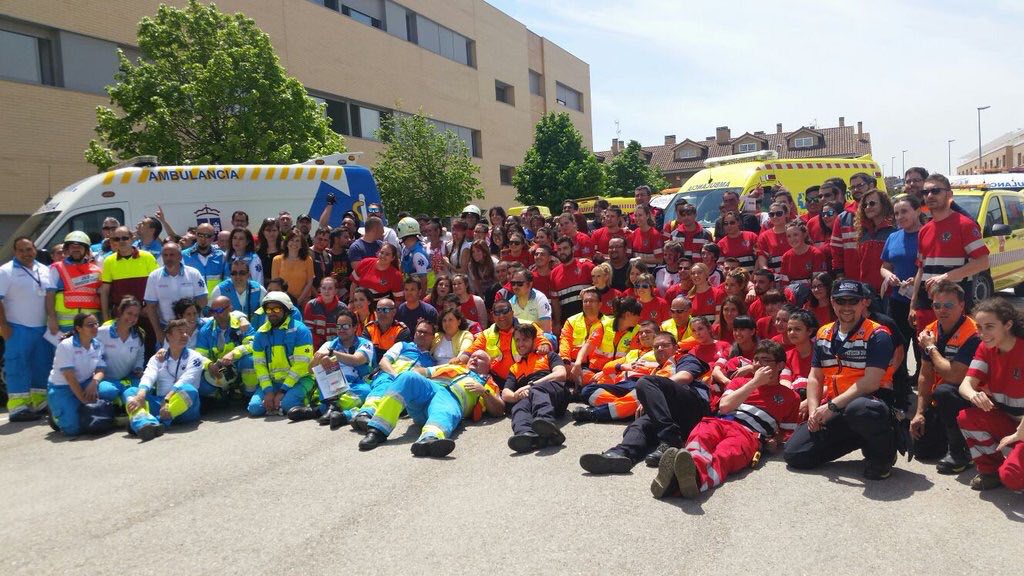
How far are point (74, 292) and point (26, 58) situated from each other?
39.6ft

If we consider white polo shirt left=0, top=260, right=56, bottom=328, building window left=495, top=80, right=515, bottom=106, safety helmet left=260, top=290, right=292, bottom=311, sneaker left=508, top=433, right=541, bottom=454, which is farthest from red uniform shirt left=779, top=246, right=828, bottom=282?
building window left=495, top=80, right=515, bottom=106

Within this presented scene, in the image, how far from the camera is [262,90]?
16703mm

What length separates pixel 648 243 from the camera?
9.47 metres

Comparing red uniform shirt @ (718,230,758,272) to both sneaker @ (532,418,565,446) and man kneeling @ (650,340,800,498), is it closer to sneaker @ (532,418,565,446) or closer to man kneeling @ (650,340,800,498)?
man kneeling @ (650,340,800,498)

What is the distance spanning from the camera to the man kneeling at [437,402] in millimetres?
6215

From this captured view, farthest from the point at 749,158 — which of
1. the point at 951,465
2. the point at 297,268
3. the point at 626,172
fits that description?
the point at 626,172

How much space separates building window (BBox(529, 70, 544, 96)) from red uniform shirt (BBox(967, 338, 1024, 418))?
41.4 meters

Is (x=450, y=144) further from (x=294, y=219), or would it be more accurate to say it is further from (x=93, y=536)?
(x=93, y=536)

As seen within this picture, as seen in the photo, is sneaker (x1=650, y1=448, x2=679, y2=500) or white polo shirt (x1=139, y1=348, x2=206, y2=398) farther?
white polo shirt (x1=139, y1=348, x2=206, y2=398)

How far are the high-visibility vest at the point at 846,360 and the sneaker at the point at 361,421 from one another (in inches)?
156

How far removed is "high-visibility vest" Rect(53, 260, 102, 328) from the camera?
8539 millimetres

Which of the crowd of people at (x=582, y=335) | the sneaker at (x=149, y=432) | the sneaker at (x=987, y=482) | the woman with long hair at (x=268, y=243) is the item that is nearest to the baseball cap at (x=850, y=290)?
the crowd of people at (x=582, y=335)

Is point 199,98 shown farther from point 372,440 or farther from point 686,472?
point 686,472

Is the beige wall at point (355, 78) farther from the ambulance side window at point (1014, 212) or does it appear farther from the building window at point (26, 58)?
the ambulance side window at point (1014, 212)
